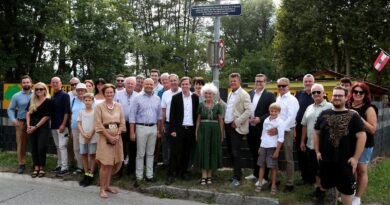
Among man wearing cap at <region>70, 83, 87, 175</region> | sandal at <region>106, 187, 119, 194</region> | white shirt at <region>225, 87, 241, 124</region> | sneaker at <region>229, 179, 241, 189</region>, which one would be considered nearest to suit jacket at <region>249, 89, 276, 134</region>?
white shirt at <region>225, 87, 241, 124</region>

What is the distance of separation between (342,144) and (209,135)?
7.82 ft

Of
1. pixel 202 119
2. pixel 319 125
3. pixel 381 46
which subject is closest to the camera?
pixel 319 125

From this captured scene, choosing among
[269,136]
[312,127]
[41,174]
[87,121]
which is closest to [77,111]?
[87,121]

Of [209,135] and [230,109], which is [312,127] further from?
[209,135]

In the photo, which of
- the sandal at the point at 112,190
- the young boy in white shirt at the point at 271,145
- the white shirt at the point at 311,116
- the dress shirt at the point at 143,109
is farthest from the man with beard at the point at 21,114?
the white shirt at the point at 311,116

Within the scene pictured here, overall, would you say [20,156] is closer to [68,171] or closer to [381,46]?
[68,171]

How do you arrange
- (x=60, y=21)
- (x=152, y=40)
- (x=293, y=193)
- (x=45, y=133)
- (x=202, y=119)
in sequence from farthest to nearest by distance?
1. (x=152, y=40)
2. (x=60, y=21)
3. (x=45, y=133)
4. (x=202, y=119)
5. (x=293, y=193)

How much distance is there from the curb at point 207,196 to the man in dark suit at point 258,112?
0.69 m

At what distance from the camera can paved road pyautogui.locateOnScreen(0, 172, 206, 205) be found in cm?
557

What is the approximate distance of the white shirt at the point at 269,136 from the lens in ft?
18.9

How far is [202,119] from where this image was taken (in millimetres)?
6238

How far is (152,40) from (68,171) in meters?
26.9

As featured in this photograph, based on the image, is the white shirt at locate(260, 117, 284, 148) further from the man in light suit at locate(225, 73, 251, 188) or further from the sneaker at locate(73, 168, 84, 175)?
the sneaker at locate(73, 168, 84, 175)

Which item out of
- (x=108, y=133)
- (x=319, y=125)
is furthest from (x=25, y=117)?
(x=319, y=125)
